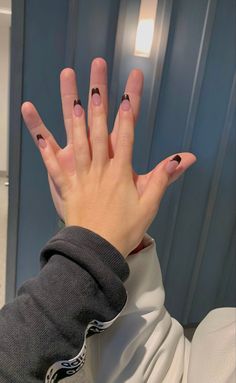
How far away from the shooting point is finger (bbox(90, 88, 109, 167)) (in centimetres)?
44

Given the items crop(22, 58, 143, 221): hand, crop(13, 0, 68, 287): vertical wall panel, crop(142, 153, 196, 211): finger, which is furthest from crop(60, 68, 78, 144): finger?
crop(13, 0, 68, 287): vertical wall panel

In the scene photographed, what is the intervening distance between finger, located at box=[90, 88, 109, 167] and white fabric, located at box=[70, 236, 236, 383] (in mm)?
171

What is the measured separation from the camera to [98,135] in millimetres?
438

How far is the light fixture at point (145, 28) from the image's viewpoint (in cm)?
87

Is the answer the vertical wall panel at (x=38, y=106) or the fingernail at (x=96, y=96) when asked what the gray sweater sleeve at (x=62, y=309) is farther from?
the vertical wall panel at (x=38, y=106)

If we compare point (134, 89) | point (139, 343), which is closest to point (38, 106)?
point (134, 89)

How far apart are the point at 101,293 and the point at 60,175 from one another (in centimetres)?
18

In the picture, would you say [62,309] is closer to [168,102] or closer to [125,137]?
[125,137]

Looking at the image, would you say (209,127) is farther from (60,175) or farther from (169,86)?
(60,175)

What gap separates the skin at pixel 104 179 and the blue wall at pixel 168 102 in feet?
1.43

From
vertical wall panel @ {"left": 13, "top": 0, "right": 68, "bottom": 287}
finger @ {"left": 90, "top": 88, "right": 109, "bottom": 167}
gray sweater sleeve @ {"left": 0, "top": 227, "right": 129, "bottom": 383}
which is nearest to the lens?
gray sweater sleeve @ {"left": 0, "top": 227, "right": 129, "bottom": 383}

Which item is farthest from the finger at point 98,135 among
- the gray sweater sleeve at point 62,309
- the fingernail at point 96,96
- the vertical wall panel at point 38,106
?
the vertical wall panel at point 38,106

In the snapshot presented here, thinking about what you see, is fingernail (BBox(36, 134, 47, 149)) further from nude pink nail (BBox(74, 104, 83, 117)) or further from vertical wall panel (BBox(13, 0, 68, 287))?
vertical wall panel (BBox(13, 0, 68, 287))

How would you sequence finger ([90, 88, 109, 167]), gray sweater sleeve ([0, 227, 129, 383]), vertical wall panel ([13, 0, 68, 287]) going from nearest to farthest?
gray sweater sleeve ([0, 227, 129, 383]) → finger ([90, 88, 109, 167]) → vertical wall panel ([13, 0, 68, 287])
